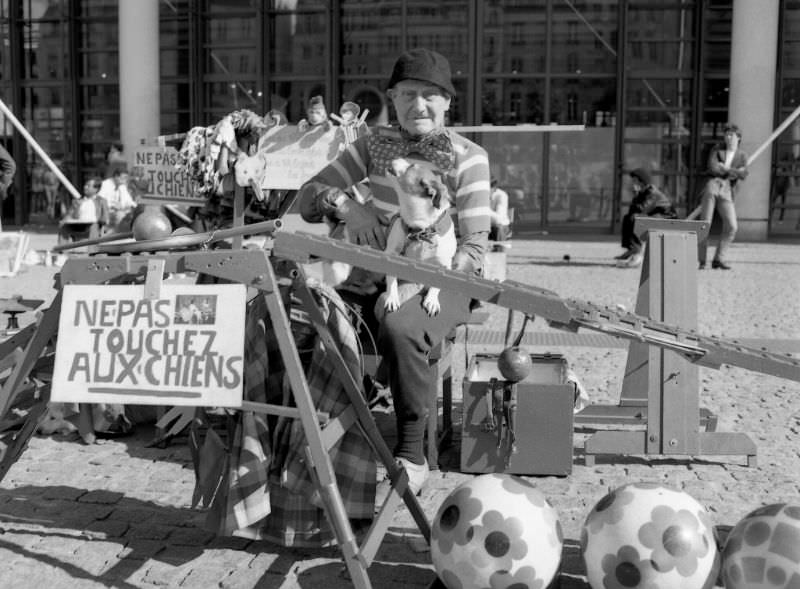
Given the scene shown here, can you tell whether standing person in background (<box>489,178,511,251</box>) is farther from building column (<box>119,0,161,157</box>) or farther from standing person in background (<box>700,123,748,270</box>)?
building column (<box>119,0,161,157</box>)

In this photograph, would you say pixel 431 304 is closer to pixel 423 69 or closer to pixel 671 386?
pixel 423 69

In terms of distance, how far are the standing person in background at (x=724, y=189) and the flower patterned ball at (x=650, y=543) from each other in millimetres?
10978

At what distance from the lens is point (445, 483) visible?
456 cm

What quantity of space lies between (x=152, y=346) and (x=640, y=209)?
37.8 ft

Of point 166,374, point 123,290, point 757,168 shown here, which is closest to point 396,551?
point 166,374

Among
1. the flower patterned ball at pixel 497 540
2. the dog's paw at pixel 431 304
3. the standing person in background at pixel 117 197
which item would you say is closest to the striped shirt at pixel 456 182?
the dog's paw at pixel 431 304

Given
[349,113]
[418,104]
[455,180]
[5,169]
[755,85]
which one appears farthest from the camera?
[755,85]

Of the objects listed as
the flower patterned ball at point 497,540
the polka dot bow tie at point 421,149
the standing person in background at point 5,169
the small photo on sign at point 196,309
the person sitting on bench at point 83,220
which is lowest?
the flower patterned ball at point 497,540

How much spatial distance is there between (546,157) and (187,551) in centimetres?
1658

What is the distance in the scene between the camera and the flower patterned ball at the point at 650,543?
3002mm

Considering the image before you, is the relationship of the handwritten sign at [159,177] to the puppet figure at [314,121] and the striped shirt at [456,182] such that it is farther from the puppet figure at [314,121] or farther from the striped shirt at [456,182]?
the striped shirt at [456,182]

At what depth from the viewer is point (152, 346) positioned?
124 inches

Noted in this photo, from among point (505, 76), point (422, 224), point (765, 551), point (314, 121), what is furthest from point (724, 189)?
point (765, 551)

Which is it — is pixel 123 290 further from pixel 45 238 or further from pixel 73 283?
pixel 45 238
